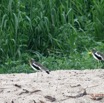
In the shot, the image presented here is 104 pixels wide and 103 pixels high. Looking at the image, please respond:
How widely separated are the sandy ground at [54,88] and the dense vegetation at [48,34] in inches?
54.4

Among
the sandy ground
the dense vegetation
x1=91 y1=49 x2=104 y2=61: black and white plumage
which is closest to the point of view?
the sandy ground

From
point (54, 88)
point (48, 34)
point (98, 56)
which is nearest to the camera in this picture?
point (54, 88)

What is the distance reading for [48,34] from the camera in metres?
10.2

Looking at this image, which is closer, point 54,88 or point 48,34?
point 54,88

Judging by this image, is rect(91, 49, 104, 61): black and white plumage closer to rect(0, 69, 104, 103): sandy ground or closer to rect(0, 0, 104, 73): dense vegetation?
rect(0, 0, 104, 73): dense vegetation

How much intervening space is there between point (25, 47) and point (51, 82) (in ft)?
9.69

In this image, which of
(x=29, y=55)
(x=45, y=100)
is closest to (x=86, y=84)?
(x=45, y=100)

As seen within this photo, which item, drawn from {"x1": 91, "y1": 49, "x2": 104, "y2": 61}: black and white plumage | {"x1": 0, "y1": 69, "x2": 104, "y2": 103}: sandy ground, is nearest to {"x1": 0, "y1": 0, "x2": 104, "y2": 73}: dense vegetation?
{"x1": 91, "y1": 49, "x2": 104, "y2": 61}: black and white plumage

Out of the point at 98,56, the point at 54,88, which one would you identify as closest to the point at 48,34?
the point at 98,56

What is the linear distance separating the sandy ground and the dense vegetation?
4.54ft

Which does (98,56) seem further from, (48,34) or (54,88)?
(54,88)

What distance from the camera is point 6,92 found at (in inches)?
267

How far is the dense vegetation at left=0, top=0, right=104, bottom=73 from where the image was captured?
9441 millimetres

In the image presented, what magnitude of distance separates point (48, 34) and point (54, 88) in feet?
11.4
